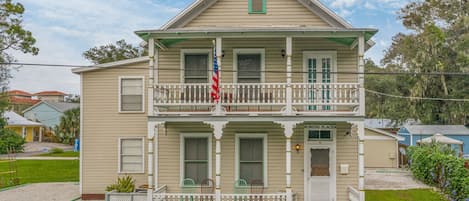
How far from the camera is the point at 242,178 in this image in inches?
499

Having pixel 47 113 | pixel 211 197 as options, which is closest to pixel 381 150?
pixel 211 197

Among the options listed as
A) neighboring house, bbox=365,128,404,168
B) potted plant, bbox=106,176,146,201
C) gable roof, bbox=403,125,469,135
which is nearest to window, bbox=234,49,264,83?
potted plant, bbox=106,176,146,201

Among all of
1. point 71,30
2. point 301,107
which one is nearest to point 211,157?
point 301,107

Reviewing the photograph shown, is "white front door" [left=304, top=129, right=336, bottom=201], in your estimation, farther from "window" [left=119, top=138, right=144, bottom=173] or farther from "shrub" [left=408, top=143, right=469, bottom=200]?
"window" [left=119, top=138, right=144, bottom=173]

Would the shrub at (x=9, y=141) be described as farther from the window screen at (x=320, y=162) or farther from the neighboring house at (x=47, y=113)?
the window screen at (x=320, y=162)

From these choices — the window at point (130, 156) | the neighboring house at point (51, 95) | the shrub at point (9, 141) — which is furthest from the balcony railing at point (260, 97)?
the neighboring house at point (51, 95)

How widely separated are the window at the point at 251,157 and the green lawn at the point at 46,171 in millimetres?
10533

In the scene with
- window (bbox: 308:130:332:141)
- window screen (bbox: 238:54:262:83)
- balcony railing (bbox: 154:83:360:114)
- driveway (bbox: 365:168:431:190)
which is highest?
window screen (bbox: 238:54:262:83)

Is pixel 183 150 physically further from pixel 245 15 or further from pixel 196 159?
pixel 245 15

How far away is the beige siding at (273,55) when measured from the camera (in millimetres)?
12602

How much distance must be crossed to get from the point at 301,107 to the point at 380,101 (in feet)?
86.4

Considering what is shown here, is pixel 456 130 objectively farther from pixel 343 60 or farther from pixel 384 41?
pixel 343 60

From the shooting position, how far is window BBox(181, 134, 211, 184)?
12789 millimetres

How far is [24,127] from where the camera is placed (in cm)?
4866
